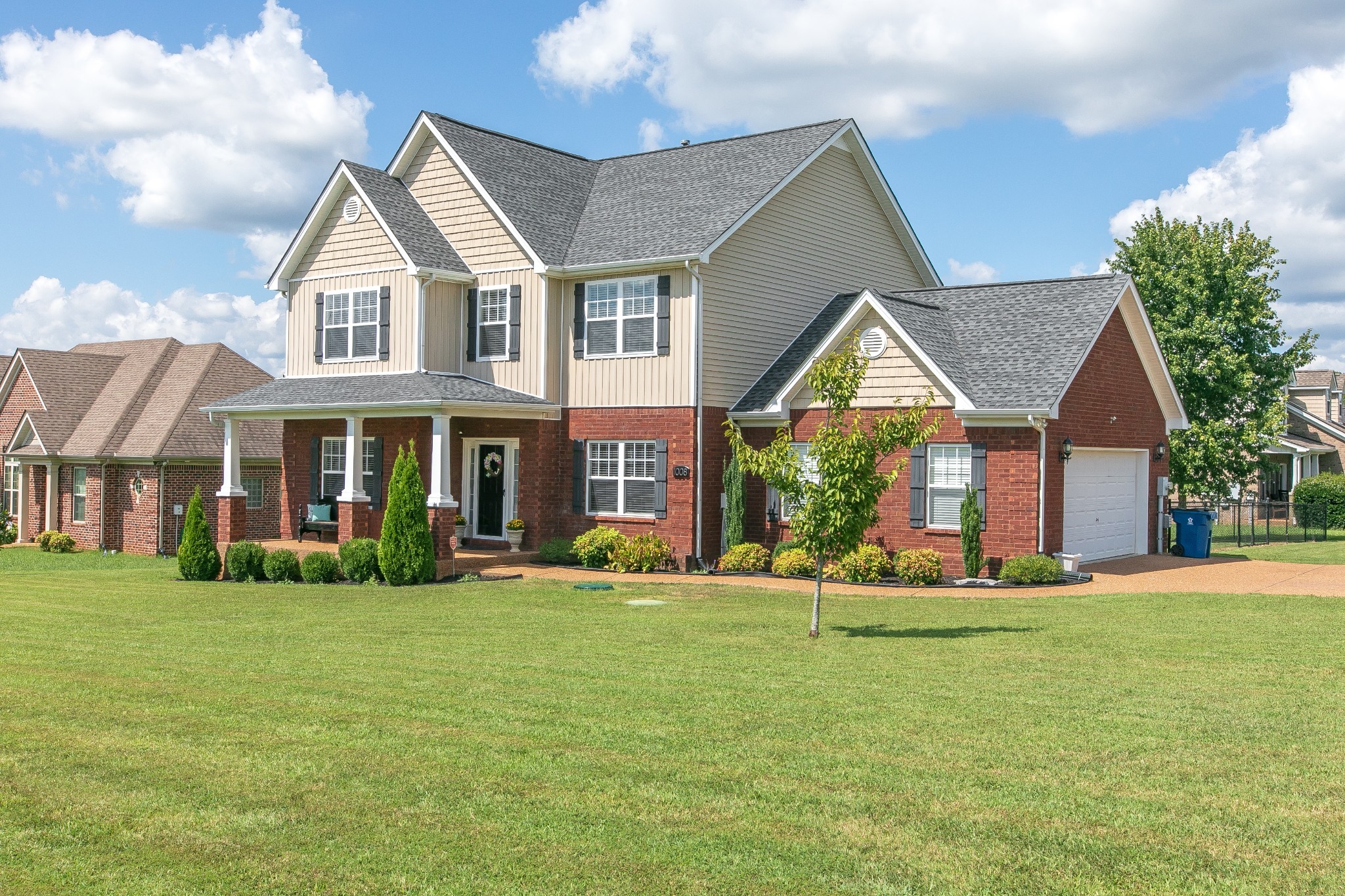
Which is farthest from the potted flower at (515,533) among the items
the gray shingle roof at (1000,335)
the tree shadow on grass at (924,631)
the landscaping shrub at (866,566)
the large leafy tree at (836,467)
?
the tree shadow on grass at (924,631)

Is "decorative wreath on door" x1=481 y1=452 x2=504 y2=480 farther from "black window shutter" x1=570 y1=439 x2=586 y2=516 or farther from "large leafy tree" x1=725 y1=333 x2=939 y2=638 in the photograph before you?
"large leafy tree" x1=725 y1=333 x2=939 y2=638

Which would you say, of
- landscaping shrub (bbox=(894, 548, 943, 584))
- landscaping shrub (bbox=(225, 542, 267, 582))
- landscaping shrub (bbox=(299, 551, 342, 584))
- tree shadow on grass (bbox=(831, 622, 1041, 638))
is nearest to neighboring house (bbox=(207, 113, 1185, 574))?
landscaping shrub (bbox=(894, 548, 943, 584))

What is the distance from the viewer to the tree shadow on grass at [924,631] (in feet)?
46.3

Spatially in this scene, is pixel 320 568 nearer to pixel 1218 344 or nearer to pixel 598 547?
pixel 598 547

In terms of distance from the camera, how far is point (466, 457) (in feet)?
83.4

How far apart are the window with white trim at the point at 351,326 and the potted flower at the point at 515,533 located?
5002mm

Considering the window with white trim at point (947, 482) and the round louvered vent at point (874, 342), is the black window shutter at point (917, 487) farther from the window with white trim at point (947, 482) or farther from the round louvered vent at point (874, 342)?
the round louvered vent at point (874, 342)

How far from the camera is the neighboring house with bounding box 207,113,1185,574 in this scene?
21.1 meters

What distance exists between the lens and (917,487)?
20.9 m

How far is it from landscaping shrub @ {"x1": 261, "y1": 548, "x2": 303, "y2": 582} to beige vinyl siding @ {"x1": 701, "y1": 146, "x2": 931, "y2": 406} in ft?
28.4

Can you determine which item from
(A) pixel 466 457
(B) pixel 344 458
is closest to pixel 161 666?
(A) pixel 466 457

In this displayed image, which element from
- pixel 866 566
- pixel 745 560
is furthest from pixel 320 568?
pixel 866 566

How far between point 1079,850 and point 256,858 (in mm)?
4402

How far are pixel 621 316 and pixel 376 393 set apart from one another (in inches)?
207
